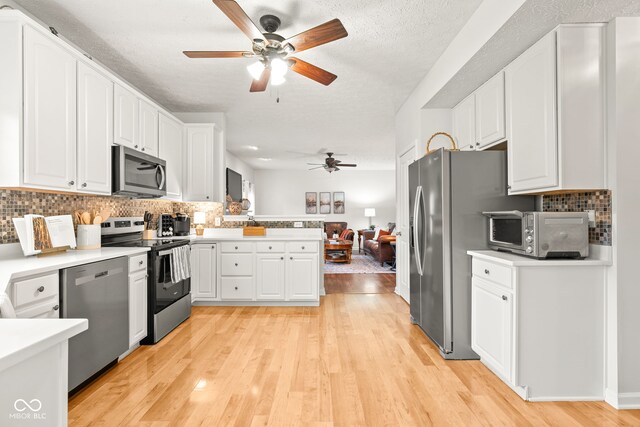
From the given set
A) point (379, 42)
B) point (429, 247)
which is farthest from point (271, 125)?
point (429, 247)

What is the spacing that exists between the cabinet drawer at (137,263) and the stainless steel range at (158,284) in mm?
92

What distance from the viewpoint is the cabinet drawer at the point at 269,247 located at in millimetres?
4035

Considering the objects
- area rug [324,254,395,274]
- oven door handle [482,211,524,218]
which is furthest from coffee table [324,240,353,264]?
oven door handle [482,211,524,218]

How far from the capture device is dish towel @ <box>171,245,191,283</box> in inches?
125

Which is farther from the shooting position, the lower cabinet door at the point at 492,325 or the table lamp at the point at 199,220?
the table lamp at the point at 199,220

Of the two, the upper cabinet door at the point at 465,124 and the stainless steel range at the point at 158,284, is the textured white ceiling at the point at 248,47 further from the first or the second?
the stainless steel range at the point at 158,284

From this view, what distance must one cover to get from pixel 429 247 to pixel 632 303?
132 cm

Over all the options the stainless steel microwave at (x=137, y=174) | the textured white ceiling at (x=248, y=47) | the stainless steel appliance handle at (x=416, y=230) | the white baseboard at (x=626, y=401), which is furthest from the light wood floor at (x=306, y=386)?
the textured white ceiling at (x=248, y=47)

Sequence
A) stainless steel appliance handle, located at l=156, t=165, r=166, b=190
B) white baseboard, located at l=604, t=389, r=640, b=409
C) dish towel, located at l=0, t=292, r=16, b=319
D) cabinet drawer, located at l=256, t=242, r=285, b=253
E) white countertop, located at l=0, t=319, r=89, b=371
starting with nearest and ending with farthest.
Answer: white countertop, located at l=0, t=319, r=89, b=371 → dish towel, located at l=0, t=292, r=16, b=319 → white baseboard, located at l=604, t=389, r=640, b=409 → stainless steel appliance handle, located at l=156, t=165, r=166, b=190 → cabinet drawer, located at l=256, t=242, r=285, b=253

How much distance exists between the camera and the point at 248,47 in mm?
2891

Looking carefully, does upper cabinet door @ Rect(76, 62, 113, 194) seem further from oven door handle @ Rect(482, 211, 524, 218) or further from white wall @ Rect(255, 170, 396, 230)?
white wall @ Rect(255, 170, 396, 230)

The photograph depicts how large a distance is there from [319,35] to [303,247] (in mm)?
2470

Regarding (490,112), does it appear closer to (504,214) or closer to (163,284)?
(504,214)

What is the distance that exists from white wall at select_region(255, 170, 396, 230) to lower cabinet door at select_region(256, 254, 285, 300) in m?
6.22
